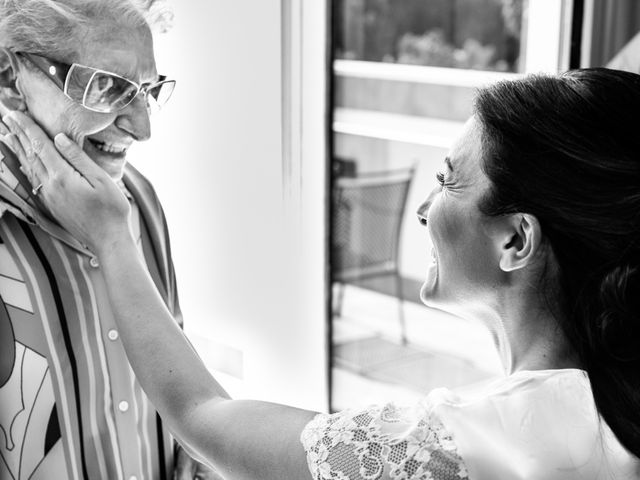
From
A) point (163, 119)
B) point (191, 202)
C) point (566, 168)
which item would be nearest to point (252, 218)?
point (191, 202)

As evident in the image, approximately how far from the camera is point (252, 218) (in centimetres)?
198

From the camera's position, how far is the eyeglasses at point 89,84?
4.90 feet

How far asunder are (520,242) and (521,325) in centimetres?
13

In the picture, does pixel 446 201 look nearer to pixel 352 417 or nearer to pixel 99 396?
pixel 352 417

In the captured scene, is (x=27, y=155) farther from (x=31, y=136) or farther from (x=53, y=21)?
(x=53, y=21)

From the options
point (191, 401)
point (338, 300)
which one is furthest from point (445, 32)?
point (191, 401)

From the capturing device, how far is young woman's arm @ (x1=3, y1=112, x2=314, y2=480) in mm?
1272

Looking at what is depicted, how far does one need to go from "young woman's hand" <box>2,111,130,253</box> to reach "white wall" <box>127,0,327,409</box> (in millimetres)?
350

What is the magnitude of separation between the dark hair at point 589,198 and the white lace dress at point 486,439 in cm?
4

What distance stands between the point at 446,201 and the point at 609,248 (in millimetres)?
248

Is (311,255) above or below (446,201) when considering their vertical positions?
below

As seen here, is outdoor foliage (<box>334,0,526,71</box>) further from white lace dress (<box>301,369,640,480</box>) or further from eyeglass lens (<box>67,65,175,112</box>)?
white lace dress (<box>301,369,640,480</box>)

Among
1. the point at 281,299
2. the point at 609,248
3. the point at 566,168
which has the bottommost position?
the point at 281,299

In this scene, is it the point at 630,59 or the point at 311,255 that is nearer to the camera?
the point at 311,255
